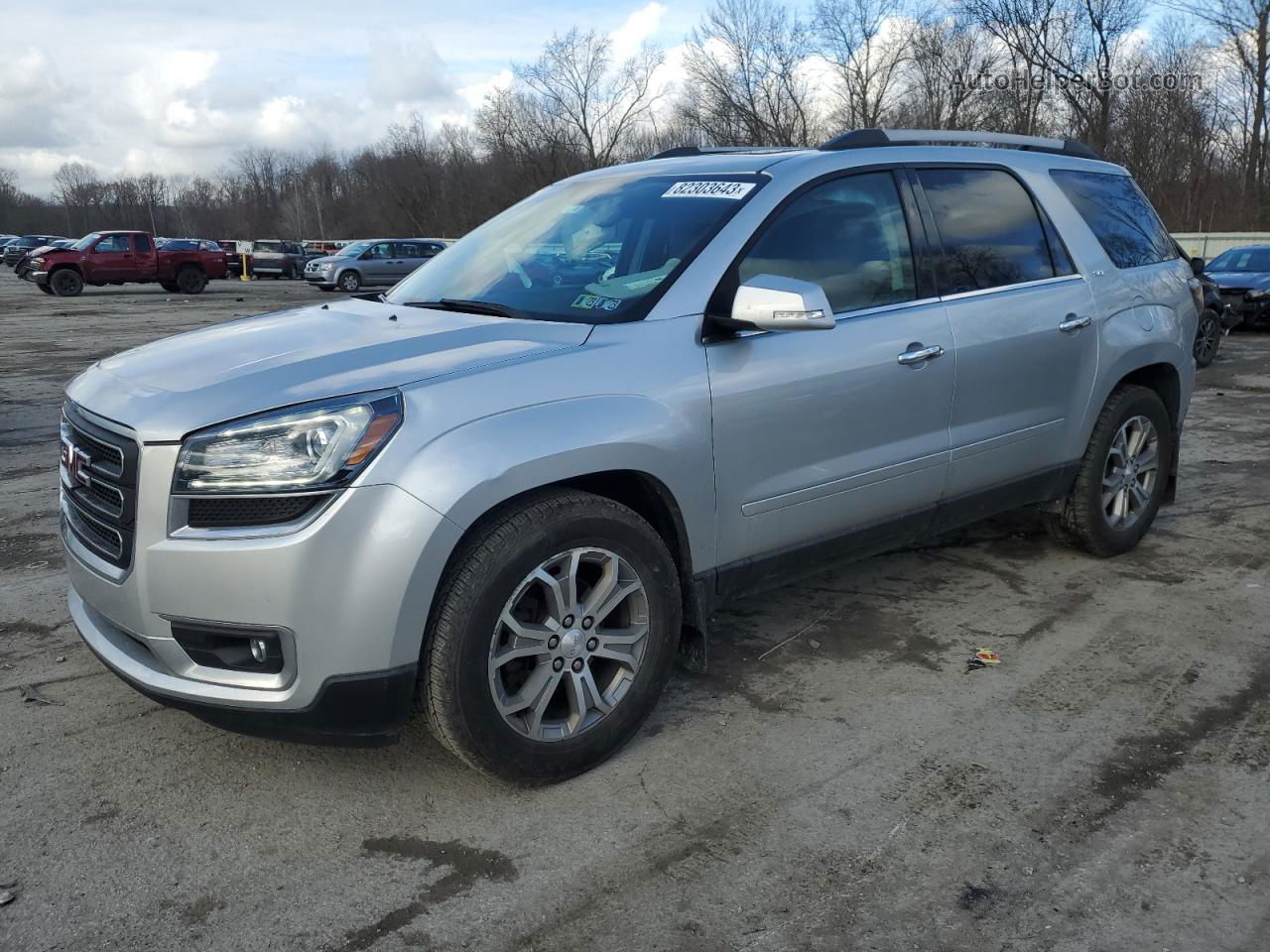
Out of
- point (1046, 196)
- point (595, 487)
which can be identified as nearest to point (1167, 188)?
point (1046, 196)

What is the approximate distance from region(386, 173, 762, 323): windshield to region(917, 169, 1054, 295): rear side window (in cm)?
96

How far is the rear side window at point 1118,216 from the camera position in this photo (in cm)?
492

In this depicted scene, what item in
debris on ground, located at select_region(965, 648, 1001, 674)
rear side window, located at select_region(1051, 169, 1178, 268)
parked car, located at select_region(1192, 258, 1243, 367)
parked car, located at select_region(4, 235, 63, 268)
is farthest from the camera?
parked car, located at select_region(4, 235, 63, 268)

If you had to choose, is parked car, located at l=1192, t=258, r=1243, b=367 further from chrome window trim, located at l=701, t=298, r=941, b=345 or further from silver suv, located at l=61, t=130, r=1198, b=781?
chrome window trim, located at l=701, t=298, r=941, b=345

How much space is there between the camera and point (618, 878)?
8.84ft

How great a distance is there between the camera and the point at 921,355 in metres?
3.88

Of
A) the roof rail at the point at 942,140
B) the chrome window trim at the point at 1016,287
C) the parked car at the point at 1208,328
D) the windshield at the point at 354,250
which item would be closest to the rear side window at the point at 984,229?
the chrome window trim at the point at 1016,287

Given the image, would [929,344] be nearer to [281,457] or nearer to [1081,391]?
[1081,391]

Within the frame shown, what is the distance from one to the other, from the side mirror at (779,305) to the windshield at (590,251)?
27 centimetres

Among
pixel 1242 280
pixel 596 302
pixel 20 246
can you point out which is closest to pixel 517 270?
pixel 596 302

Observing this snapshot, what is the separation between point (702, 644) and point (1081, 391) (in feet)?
7.61

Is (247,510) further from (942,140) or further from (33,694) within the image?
(942,140)

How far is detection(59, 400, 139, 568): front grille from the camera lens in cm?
279

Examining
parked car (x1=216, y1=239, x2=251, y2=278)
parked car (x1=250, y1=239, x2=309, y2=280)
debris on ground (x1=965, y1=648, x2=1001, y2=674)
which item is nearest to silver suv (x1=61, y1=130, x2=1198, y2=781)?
debris on ground (x1=965, y1=648, x2=1001, y2=674)
